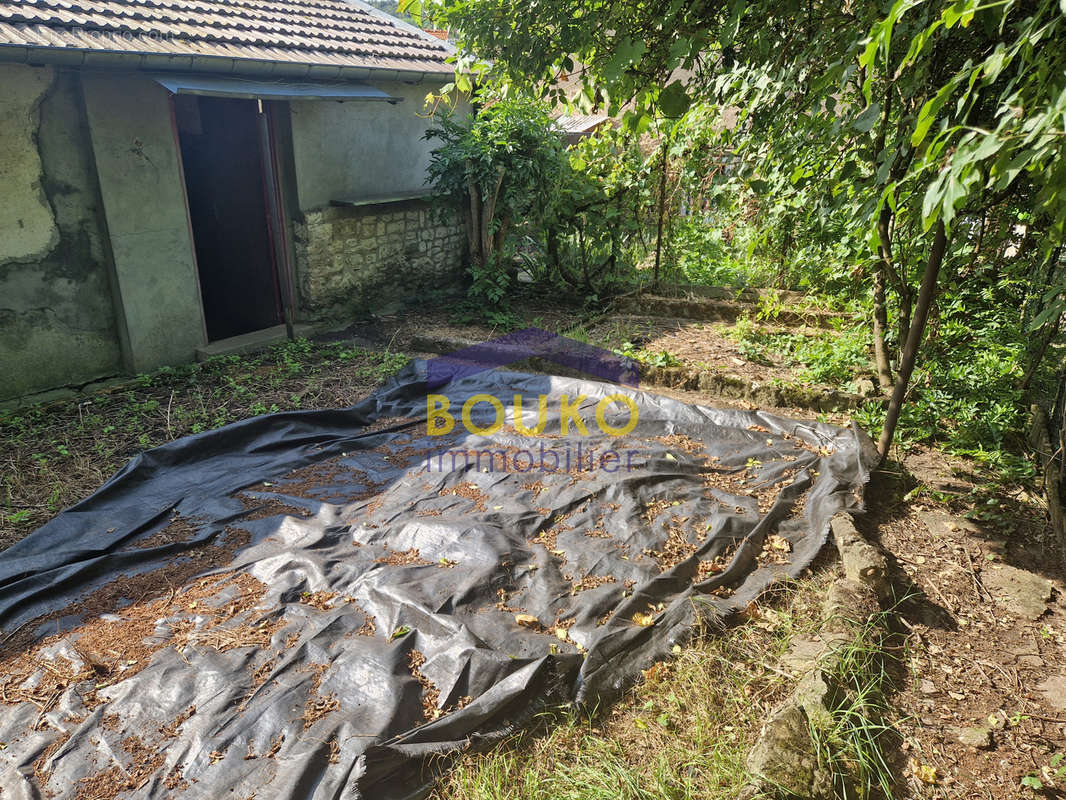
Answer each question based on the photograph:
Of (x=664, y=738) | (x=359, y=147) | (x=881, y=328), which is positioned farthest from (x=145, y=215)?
(x=881, y=328)

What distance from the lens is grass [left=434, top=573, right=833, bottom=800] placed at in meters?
2.30

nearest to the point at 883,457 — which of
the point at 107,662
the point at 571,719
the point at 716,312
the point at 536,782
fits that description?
the point at 571,719

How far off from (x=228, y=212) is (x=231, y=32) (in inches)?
64.6

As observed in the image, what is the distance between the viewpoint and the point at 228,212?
22.7ft

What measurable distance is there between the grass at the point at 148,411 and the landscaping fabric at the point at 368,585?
20.5 inches

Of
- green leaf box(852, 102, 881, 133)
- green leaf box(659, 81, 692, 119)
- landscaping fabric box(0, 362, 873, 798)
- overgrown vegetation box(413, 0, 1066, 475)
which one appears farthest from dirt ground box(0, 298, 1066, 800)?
green leaf box(659, 81, 692, 119)

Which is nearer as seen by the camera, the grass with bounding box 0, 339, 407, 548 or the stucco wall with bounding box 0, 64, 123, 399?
the grass with bounding box 0, 339, 407, 548

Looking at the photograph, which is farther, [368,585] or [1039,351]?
[1039,351]

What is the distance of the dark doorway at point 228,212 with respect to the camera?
6.54 metres

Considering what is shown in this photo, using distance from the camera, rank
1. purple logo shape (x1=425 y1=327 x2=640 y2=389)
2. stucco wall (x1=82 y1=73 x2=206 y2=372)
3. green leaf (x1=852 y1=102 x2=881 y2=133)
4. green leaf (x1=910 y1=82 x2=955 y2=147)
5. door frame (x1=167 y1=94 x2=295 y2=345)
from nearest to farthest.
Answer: green leaf (x1=910 y1=82 x2=955 y2=147), green leaf (x1=852 y1=102 x2=881 y2=133), stucco wall (x1=82 y1=73 x2=206 y2=372), purple logo shape (x1=425 y1=327 x2=640 y2=389), door frame (x1=167 y1=94 x2=295 y2=345)

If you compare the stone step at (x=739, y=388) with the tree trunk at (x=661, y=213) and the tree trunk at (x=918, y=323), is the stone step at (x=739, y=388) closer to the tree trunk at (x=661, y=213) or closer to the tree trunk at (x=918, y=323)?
the tree trunk at (x=918, y=323)

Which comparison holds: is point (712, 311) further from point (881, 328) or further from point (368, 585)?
point (368, 585)

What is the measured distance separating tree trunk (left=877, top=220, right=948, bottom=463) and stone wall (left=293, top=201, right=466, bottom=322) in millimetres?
5674

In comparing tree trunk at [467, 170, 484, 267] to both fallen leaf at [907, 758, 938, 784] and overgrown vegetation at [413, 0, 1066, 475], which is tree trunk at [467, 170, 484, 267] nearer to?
overgrown vegetation at [413, 0, 1066, 475]
